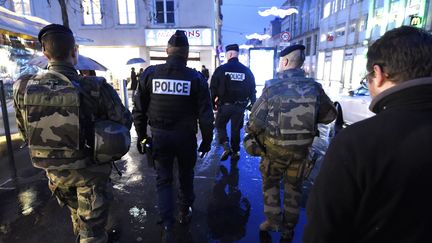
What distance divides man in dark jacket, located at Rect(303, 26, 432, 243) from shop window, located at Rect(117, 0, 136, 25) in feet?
67.6

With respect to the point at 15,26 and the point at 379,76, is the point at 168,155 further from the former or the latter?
the point at 15,26

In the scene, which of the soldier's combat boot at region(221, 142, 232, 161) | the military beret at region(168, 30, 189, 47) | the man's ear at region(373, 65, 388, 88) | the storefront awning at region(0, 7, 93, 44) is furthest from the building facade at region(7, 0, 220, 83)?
the man's ear at region(373, 65, 388, 88)

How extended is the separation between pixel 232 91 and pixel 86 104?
3.18 meters

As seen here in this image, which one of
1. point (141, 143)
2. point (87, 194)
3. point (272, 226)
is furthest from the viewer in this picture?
point (141, 143)

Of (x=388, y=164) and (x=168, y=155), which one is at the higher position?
(x=388, y=164)

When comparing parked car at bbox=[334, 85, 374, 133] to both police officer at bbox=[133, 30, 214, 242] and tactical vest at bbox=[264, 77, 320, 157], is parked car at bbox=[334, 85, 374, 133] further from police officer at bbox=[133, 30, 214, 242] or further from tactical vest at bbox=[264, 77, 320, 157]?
police officer at bbox=[133, 30, 214, 242]

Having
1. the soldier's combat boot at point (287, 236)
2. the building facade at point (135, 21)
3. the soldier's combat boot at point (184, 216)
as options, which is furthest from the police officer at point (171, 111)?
the building facade at point (135, 21)

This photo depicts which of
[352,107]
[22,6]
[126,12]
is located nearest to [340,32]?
[126,12]

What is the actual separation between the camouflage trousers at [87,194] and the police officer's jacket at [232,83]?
10.0 feet

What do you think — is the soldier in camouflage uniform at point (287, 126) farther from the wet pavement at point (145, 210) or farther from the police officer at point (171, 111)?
the police officer at point (171, 111)

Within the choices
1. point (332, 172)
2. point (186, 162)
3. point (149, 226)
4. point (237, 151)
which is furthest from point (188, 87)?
point (237, 151)

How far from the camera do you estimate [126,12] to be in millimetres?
19531

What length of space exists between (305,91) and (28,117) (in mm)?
2325

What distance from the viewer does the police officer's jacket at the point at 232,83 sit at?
5.15m
